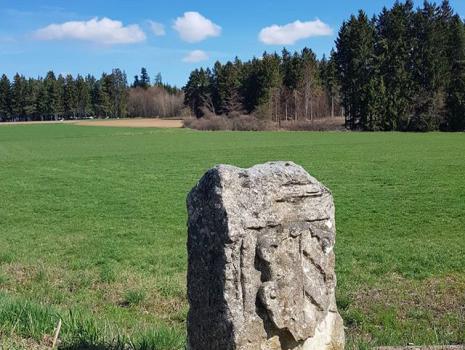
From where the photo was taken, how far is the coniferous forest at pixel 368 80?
77.6 m

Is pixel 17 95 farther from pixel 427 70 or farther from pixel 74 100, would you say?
pixel 427 70

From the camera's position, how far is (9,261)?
11008 mm

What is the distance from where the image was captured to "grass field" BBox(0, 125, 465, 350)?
18.3ft

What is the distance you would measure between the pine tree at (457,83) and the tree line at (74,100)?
95803mm

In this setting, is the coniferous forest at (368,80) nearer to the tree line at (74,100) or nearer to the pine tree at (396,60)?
the pine tree at (396,60)

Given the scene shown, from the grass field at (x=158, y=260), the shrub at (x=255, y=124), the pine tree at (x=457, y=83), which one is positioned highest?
the pine tree at (x=457, y=83)

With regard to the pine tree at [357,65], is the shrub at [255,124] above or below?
below

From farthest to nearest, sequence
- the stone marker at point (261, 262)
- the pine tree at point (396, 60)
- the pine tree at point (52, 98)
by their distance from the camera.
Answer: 1. the pine tree at point (52, 98)
2. the pine tree at point (396, 60)
3. the stone marker at point (261, 262)

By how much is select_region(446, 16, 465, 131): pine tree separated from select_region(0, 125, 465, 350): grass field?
164 feet

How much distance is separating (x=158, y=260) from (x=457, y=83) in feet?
240

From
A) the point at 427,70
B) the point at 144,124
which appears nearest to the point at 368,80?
the point at 427,70

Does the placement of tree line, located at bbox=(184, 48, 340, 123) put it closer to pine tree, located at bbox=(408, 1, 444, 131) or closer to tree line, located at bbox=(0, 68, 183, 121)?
pine tree, located at bbox=(408, 1, 444, 131)

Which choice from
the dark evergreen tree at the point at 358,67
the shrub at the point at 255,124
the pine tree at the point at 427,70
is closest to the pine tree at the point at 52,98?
the shrub at the point at 255,124


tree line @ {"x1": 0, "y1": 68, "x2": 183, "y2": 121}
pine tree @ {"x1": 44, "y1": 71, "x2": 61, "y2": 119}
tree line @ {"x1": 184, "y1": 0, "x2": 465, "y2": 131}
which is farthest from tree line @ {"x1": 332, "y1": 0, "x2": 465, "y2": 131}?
pine tree @ {"x1": 44, "y1": 71, "x2": 61, "y2": 119}
